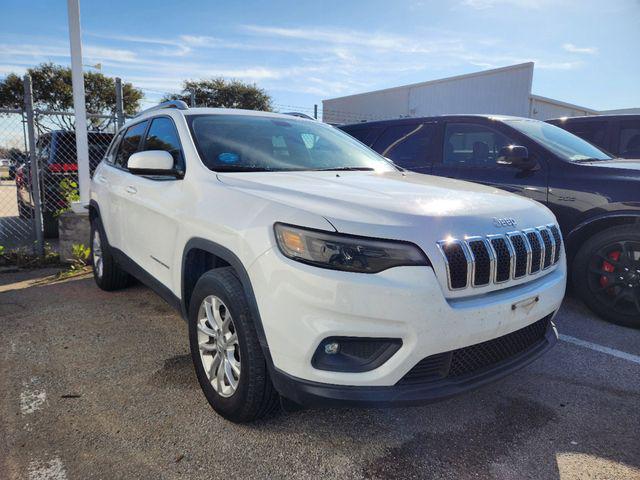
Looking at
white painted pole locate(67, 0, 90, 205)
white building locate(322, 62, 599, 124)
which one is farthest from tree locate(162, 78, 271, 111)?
white painted pole locate(67, 0, 90, 205)

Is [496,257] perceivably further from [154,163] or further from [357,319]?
[154,163]

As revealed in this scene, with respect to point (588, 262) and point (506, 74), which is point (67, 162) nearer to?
point (588, 262)

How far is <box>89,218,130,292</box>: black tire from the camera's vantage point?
441 cm

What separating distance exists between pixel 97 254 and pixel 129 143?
1.29m

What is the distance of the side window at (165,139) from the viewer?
303 centimetres

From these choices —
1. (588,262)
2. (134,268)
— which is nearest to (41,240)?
(134,268)

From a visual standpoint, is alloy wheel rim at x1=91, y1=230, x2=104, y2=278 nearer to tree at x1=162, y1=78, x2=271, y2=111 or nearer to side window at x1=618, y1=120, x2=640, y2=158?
side window at x1=618, y1=120, x2=640, y2=158

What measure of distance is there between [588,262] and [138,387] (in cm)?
358

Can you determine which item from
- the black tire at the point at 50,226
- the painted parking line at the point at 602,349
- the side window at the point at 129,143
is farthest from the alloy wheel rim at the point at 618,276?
the black tire at the point at 50,226

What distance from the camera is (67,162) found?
23.1ft

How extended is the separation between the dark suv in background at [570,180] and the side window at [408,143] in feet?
0.05

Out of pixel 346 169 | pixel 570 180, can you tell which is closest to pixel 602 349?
pixel 570 180

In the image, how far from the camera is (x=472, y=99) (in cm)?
2266

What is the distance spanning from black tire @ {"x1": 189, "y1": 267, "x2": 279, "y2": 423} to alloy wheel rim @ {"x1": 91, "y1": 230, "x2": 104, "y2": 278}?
104 inches
